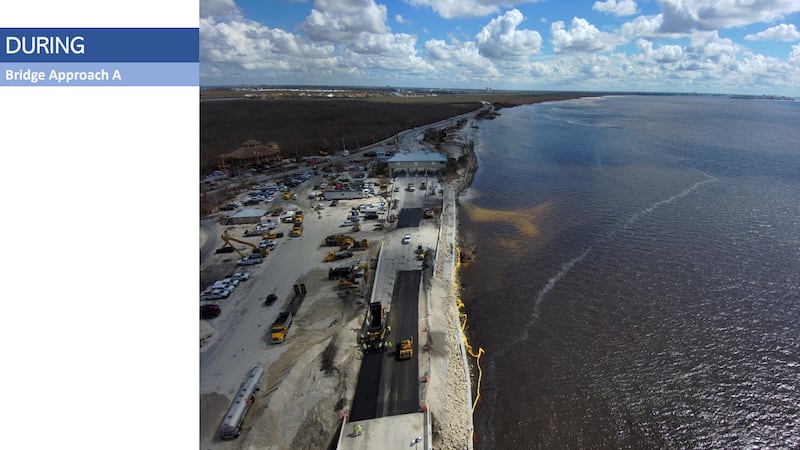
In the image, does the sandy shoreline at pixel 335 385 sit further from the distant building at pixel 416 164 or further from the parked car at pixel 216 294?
the distant building at pixel 416 164

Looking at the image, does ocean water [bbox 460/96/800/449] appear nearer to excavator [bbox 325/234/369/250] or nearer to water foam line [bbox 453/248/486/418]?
water foam line [bbox 453/248/486/418]

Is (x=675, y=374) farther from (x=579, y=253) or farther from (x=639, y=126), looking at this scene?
(x=639, y=126)

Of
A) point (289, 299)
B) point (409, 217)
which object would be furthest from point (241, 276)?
point (409, 217)

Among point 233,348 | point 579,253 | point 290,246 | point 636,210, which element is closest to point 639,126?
point 636,210

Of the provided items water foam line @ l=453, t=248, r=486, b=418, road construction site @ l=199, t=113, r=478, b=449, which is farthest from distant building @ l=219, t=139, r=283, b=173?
water foam line @ l=453, t=248, r=486, b=418

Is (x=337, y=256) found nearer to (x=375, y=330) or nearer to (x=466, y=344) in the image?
(x=375, y=330)

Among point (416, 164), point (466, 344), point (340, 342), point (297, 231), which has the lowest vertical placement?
point (466, 344)

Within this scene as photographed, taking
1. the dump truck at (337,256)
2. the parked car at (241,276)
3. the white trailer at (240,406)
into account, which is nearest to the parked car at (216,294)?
the parked car at (241,276)
